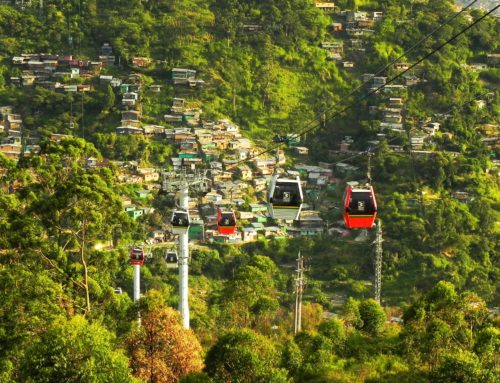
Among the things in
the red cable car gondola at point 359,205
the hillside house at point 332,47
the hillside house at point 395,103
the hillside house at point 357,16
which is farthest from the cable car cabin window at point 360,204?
the hillside house at point 357,16

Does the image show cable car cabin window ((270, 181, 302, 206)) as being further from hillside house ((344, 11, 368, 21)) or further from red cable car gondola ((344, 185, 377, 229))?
hillside house ((344, 11, 368, 21))

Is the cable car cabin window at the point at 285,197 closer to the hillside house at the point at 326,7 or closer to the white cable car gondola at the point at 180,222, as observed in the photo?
the white cable car gondola at the point at 180,222

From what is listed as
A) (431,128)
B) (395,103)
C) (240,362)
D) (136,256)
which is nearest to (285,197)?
(240,362)

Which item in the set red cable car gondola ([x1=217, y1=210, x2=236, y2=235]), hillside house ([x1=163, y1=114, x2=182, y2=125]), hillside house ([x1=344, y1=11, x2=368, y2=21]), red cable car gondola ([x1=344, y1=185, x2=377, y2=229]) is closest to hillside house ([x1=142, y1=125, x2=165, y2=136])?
hillside house ([x1=163, y1=114, x2=182, y2=125])

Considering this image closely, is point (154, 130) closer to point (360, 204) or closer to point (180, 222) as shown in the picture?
point (180, 222)

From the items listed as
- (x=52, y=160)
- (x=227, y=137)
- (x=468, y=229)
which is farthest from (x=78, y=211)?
(x=227, y=137)

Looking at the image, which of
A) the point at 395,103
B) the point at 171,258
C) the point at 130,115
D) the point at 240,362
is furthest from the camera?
the point at 395,103
